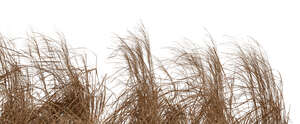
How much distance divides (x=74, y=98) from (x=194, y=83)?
924 millimetres

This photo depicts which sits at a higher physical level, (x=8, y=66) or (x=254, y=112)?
(x=8, y=66)

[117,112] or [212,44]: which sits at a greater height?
[212,44]

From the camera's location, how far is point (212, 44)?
505 centimetres

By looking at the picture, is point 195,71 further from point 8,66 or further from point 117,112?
point 8,66

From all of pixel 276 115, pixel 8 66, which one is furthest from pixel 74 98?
pixel 276 115

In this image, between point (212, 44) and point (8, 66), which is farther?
point (212, 44)

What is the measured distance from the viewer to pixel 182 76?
495 cm

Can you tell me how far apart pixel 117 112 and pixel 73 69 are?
0.46 meters

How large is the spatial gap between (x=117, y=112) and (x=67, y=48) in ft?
2.07

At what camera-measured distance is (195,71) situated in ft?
16.4

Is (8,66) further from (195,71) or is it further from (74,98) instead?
(195,71)

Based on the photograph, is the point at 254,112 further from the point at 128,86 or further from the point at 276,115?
the point at 128,86

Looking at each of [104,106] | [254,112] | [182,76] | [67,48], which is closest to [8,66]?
[67,48]

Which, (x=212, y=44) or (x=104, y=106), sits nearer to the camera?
(x=104, y=106)
